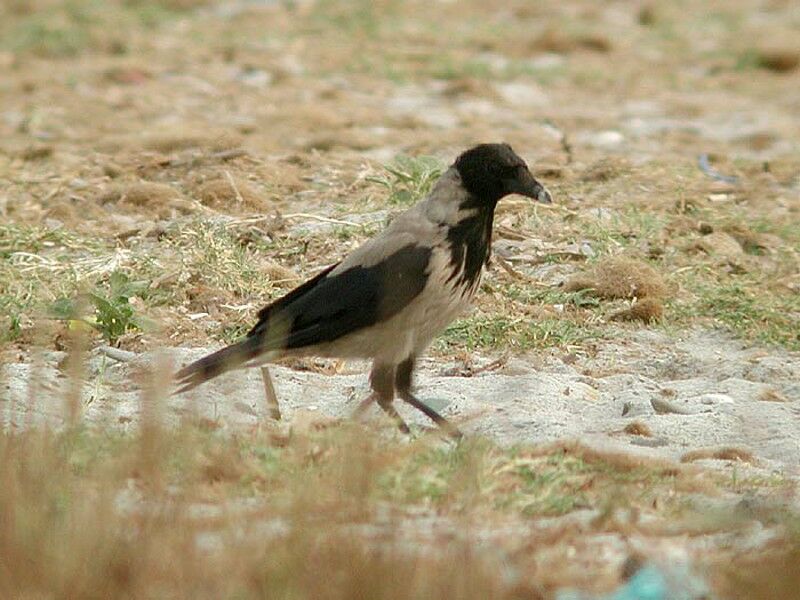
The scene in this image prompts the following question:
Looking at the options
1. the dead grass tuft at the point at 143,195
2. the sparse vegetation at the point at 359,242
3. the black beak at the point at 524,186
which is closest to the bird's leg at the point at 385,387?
the sparse vegetation at the point at 359,242

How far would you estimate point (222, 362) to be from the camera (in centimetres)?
573

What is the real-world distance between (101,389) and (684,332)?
240 cm

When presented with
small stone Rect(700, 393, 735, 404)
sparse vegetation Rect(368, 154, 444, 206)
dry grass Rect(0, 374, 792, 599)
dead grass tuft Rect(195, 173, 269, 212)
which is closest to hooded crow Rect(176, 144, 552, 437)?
dry grass Rect(0, 374, 792, 599)

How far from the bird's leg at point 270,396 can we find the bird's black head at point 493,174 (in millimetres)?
919

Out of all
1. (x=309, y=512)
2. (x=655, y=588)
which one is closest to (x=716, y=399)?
(x=655, y=588)

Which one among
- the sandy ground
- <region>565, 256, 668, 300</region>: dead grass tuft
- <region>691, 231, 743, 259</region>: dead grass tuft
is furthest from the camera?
<region>691, 231, 743, 259</region>: dead grass tuft

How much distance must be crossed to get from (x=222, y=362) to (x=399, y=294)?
0.61 m

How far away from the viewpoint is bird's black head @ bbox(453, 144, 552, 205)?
6.05 m

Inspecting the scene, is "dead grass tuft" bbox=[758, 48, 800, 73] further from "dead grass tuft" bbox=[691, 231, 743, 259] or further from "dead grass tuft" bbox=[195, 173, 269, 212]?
"dead grass tuft" bbox=[195, 173, 269, 212]

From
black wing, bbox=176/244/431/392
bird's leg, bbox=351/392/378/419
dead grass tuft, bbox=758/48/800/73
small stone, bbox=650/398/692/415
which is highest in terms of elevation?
black wing, bbox=176/244/431/392

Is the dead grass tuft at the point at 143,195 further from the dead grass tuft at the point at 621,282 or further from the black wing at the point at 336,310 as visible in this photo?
the black wing at the point at 336,310

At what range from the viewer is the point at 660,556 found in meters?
4.17

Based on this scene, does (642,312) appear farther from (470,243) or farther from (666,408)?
(470,243)

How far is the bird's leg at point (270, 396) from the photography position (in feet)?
18.7
